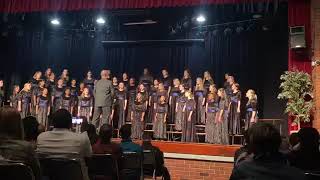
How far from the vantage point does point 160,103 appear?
10680 millimetres

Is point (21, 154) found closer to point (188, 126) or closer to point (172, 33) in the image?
point (188, 126)

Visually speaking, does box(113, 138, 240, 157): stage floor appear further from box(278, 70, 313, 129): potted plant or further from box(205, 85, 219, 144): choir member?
box(205, 85, 219, 144): choir member

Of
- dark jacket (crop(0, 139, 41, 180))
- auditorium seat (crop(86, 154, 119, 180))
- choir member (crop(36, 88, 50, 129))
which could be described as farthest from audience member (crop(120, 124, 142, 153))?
choir member (crop(36, 88, 50, 129))

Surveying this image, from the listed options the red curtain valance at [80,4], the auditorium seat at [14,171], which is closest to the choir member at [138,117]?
the red curtain valance at [80,4]

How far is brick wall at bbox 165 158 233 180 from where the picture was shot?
25.2 ft

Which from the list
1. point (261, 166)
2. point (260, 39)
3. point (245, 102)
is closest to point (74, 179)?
point (261, 166)

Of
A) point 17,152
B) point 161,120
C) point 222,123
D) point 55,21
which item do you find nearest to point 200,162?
point 222,123

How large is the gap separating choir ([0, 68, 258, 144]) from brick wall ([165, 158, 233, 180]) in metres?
2.20

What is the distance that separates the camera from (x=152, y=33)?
42.6 feet

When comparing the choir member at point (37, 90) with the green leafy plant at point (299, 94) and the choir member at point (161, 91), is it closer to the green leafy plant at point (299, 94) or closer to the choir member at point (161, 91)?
the choir member at point (161, 91)

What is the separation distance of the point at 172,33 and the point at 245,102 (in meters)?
3.25

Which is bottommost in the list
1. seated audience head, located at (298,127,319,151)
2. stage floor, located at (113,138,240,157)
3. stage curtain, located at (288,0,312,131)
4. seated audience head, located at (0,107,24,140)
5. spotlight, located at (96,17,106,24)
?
stage floor, located at (113,138,240,157)

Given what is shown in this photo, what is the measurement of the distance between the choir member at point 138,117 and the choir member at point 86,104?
130cm

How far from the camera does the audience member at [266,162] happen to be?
2115 millimetres
